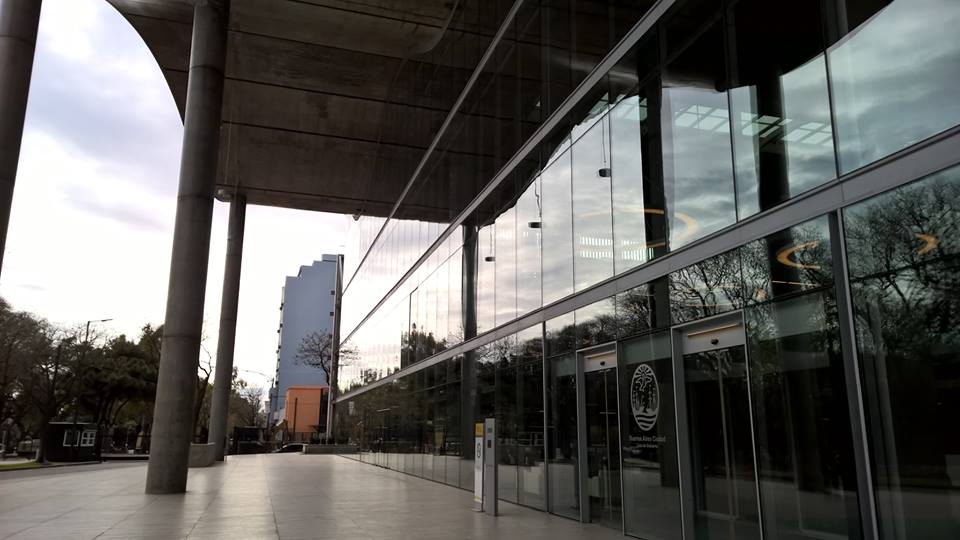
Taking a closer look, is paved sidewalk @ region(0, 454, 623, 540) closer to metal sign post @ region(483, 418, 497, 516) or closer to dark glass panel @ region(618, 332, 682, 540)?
metal sign post @ region(483, 418, 497, 516)

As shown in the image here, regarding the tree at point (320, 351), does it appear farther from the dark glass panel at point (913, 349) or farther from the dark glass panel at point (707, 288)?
the dark glass panel at point (913, 349)

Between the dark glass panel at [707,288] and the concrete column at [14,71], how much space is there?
575 inches

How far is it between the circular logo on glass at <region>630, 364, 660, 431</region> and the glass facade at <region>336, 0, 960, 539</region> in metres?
0.04

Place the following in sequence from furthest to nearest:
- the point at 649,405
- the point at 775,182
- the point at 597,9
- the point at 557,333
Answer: the point at 557,333
the point at 597,9
the point at 649,405
the point at 775,182

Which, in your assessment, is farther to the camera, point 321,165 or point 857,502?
point 321,165

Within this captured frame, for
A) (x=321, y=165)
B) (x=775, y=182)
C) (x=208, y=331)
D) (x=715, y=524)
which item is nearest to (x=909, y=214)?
(x=775, y=182)

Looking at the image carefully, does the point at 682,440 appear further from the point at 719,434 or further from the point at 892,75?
the point at 892,75

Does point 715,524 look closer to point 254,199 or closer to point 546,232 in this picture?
point 546,232

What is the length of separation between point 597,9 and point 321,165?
25.7 metres

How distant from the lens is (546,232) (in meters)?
15.0

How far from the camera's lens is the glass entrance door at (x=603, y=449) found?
11.1m

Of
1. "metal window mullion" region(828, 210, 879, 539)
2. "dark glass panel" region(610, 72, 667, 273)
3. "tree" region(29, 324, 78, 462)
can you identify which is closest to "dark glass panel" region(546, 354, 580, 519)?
"dark glass panel" region(610, 72, 667, 273)

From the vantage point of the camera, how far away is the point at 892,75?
655 centimetres

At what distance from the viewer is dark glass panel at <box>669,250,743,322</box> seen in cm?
867
